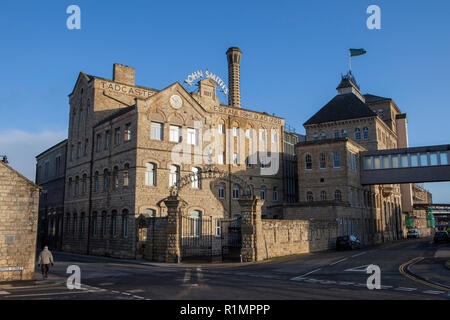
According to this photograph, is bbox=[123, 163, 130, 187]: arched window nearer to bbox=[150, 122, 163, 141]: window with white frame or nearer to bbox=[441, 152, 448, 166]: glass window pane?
bbox=[150, 122, 163, 141]: window with white frame

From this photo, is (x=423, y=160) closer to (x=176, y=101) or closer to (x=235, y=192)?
(x=235, y=192)

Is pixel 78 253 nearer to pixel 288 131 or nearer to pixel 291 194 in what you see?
pixel 291 194

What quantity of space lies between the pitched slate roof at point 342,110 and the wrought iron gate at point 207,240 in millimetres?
30595

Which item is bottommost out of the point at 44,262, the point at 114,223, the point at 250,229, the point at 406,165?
the point at 44,262

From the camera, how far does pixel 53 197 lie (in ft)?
146

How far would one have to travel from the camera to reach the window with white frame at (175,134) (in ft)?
109

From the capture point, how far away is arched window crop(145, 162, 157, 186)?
3116 cm

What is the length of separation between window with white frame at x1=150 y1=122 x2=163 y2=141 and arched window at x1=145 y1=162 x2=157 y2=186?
90.1 inches

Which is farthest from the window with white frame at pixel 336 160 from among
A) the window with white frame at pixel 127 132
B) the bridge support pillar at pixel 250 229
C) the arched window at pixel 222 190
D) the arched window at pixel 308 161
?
the window with white frame at pixel 127 132

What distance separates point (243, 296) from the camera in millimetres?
11992

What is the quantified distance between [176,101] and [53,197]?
20.7 meters

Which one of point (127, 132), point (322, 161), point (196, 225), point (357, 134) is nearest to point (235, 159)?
point (322, 161)

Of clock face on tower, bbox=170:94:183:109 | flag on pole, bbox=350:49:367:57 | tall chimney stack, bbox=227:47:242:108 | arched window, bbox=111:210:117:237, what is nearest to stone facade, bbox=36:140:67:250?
arched window, bbox=111:210:117:237

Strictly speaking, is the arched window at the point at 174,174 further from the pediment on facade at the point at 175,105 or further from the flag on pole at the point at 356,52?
the flag on pole at the point at 356,52
